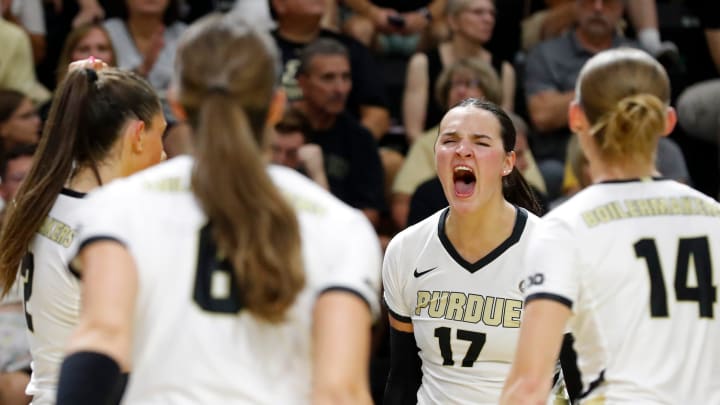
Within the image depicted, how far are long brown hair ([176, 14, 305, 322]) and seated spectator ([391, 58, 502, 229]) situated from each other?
16.4 feet

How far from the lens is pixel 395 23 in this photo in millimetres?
8852

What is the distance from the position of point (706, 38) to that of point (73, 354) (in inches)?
292

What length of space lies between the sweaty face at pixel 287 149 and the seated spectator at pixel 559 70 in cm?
196

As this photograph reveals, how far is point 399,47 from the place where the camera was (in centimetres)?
901

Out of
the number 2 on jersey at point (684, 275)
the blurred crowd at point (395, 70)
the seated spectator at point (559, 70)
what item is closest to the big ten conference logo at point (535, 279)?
the number 2 on jersey at point (684, 275)

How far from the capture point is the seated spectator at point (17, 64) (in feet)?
25.6

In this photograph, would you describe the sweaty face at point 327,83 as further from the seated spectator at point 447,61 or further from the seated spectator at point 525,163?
the seated spectator at point 525,163

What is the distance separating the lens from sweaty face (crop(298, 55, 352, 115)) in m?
7.42

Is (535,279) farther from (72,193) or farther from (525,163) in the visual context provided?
(525,163)

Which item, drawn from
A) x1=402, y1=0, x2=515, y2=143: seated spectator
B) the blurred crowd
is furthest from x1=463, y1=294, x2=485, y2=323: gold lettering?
x1=402, y1=0, x2=515, y2=143: seated spectator

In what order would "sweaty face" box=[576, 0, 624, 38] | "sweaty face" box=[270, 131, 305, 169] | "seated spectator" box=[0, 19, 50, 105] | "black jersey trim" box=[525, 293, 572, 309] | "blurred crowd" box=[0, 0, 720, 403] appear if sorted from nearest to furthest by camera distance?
1. "black jersey trim" box=[525, 293, 572, 309]
2. "sweaty face" box=[270, 131, 305, 169]
3. "blurred crowd" box=[0, 0, 720, 403]
4. "seated spectator" box=[0, 19, 50, 105]
5. "sweaty face" box=[576, 0, 624, 38]

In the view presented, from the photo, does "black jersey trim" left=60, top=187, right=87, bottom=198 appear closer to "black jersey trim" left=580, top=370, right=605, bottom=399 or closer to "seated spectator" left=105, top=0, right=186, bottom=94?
"black jersey trim" left=580, top=370, right=605, bottom=399

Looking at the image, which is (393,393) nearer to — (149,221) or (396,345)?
(396,345)

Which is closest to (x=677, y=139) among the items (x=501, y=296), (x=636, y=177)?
(x=501, y=296)
